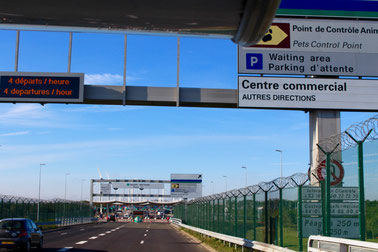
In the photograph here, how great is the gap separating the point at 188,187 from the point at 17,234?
55984mm

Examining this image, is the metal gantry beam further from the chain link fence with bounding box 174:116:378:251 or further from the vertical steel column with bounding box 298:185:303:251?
the vertical steel column with bounding box 298:185:303:251

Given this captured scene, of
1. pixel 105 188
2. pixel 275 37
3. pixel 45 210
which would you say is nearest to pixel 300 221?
pixel 275 37

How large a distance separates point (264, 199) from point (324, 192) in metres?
5.68

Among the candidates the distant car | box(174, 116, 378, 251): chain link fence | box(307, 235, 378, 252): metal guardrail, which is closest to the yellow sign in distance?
box(174, 116, 378, 251): chain link fence

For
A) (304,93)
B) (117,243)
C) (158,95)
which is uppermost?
(158,95)

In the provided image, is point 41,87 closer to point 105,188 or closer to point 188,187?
point 188,187

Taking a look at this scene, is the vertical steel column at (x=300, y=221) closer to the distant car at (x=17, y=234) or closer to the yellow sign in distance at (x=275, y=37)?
the distant car at (x=17, y=234)

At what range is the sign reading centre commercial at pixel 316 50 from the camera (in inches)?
955

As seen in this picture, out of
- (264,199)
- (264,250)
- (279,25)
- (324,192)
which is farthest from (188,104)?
(324,192)

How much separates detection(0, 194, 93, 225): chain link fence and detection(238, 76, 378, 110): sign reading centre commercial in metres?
24.4

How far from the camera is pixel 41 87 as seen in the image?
25.2m

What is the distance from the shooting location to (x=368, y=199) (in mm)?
9391

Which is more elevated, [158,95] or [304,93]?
[158,95]

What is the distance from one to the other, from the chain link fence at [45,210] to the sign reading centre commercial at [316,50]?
83.8ft
